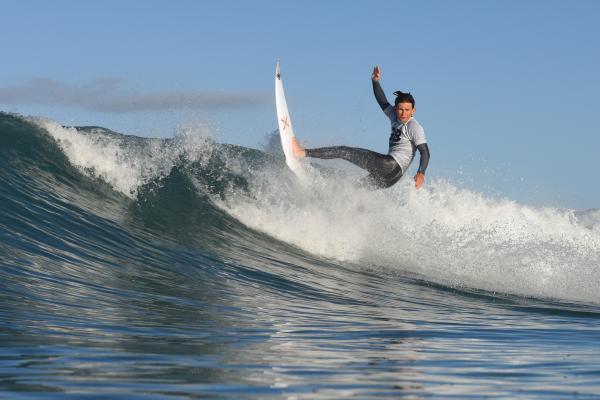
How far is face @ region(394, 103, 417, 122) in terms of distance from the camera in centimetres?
1035

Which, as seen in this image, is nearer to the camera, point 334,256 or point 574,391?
point 574,391

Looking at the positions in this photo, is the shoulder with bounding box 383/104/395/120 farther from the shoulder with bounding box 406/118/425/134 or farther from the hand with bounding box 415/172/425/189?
the hand with bounding box 415/172/425/189

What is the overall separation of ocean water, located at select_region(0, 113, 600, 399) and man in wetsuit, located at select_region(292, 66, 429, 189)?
1.43 meters

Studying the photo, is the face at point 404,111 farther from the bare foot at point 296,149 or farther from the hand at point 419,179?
the bare foot at point 296,149

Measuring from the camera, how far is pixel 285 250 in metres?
11.3

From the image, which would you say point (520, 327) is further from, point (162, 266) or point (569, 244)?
point (569, 244)

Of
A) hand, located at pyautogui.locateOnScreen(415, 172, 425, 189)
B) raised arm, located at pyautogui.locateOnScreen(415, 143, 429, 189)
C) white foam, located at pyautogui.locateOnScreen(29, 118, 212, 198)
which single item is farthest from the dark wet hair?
white foam, located at pyautogui.locateOnScreen(29, 118, 212, 198)

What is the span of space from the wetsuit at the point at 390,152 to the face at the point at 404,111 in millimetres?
58

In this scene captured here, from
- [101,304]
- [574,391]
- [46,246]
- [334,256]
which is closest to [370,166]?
[334,256]

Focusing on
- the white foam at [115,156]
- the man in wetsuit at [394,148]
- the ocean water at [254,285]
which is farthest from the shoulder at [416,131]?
the white foam at [115,156]

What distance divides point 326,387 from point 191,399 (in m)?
0.64

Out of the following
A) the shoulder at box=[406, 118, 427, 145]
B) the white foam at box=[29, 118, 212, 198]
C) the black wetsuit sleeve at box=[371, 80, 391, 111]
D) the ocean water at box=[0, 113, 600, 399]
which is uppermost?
the black wetsuit sleeve at box=[371, 80, 391, 111]

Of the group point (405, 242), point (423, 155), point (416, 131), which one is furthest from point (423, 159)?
point (405, 242)

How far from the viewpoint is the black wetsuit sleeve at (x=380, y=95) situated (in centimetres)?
1069
